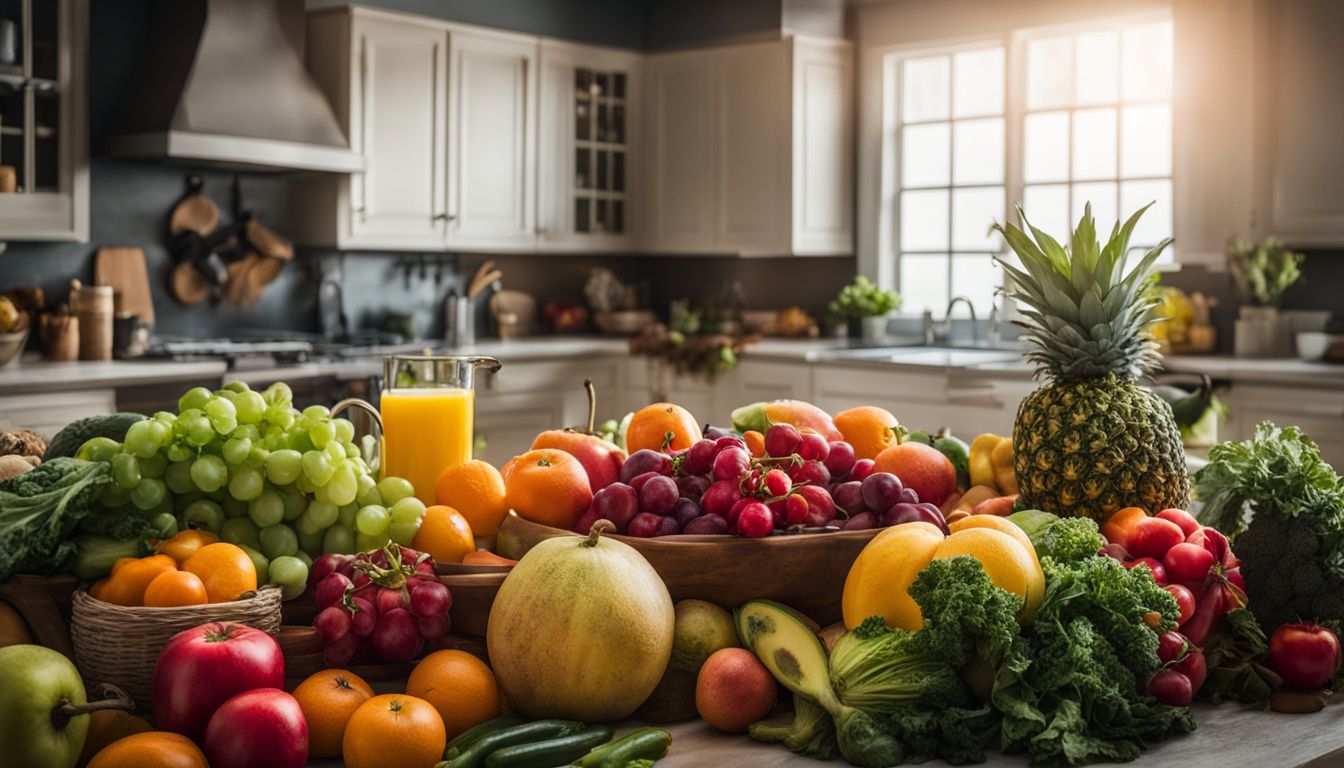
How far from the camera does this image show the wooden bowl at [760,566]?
1.52 metres

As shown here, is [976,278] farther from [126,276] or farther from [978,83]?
[126,276]

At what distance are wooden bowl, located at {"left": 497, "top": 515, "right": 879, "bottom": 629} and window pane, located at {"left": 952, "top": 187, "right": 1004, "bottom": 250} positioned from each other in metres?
5.01

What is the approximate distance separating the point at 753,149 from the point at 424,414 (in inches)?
191

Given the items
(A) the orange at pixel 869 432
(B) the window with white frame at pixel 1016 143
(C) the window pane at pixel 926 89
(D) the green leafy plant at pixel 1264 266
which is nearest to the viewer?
(A) the orange at pixel 869 432

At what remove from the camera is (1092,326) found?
190cm

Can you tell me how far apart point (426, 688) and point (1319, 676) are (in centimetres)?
102

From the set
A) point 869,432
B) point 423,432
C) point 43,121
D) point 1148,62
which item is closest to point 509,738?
point 423,432

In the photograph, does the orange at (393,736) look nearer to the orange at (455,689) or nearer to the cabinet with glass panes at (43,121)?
the orange at (455,689)

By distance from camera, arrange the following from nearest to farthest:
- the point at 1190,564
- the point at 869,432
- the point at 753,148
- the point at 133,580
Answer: the point at 133,580 < the point at 1190,564 < the point at 869,432 < the point at 753,148

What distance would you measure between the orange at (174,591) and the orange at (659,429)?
72 cm

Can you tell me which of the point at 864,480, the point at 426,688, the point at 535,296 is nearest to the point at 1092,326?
the point at 864,480

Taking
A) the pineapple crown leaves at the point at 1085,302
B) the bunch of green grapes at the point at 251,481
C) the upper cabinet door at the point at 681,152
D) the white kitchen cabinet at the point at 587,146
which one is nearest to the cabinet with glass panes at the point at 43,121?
the white kitchen cabinet at the point at 587,146

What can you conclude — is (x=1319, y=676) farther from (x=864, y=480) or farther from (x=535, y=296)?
(x=535, y=296)

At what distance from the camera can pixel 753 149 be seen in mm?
6504
